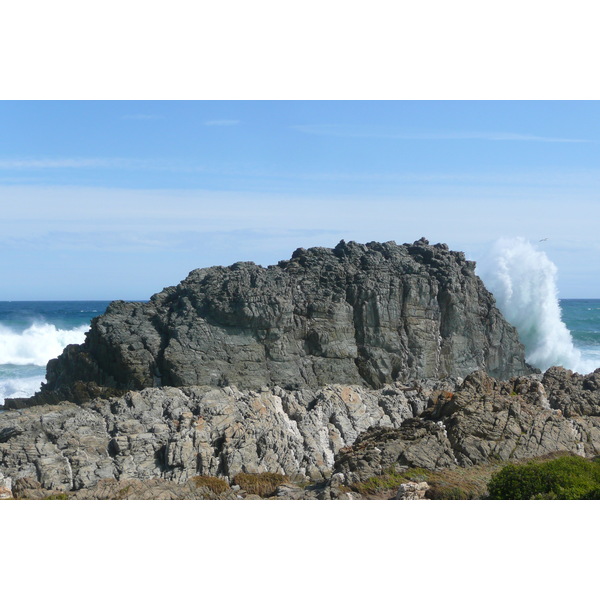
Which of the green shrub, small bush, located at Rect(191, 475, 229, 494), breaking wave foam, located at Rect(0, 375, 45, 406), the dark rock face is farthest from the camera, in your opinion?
breaking wave foam, located at Rect(0, 375, 45, 406)

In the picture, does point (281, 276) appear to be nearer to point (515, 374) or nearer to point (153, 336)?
point (153, 336)

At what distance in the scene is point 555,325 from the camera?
52.8m

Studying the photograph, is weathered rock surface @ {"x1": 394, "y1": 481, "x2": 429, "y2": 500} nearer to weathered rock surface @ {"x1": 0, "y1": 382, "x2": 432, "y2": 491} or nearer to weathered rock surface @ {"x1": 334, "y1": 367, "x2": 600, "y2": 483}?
weathered rock surface @ {"x1": 334, "y1": 367, "x2": 600, "y2": 483}

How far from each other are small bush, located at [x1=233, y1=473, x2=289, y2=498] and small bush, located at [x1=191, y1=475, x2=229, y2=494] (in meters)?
0.57

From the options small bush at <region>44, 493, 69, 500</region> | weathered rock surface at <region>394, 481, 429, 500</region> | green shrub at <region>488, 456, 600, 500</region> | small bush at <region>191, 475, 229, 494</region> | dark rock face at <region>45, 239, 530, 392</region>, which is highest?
dark rock face at <region>45, 239, 530, 392</region>

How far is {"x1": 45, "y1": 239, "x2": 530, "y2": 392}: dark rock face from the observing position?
1203 inches

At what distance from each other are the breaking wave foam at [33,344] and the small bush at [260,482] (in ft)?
137

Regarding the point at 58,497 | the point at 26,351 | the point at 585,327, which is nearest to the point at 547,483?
the point at 58,497

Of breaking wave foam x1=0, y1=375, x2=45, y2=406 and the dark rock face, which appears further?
breaking wave foam x1=0, y1=375, x2=45, y2=406

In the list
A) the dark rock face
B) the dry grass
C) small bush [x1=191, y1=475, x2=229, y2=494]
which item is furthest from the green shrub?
the dark rock face

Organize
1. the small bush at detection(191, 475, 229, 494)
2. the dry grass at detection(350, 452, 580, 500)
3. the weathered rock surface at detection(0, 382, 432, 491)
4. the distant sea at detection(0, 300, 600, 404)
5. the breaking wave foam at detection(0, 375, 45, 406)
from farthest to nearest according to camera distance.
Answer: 1. the distant sea at detection(0, 300, 600, 404)
2. the breaking wave foam at detection(0, 375, 45, 406)
3. the weathered rock surface at detection(0, 382, 432, 491)
4. the small bush at detection(191, 475, 229, 494)
5. the dry grass at detection(350, 452, 580, 500)

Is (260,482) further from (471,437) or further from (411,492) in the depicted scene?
(471,437)

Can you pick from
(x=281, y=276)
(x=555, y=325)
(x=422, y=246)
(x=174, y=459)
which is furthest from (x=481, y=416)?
(x=555, y=325)

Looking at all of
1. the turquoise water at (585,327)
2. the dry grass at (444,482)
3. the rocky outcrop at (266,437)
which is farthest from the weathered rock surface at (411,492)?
the turquoise water at (585,327)
